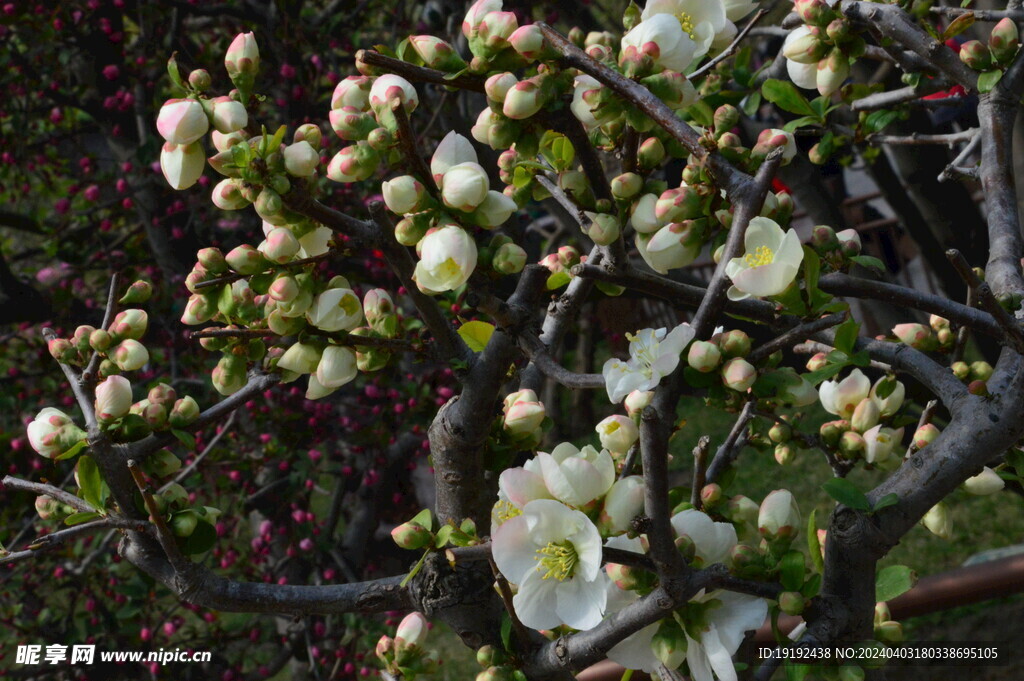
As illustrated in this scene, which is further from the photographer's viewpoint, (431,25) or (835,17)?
(431,25)

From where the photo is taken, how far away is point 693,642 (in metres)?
0.79

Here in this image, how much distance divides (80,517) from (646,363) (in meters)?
0.63

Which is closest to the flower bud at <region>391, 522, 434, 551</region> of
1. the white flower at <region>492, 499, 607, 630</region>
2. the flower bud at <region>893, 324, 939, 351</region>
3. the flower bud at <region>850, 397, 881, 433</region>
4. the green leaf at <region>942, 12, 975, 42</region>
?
the white flower at <region>492, 499, 607, 630</region>

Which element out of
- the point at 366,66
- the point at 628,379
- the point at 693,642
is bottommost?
the point at 693,642

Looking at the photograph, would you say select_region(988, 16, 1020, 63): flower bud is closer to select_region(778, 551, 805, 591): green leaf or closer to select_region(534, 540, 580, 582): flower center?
select_region(778, 551, 805, 591): green leaf

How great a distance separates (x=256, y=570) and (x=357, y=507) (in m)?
0.36

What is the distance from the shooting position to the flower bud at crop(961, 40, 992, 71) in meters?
1.12

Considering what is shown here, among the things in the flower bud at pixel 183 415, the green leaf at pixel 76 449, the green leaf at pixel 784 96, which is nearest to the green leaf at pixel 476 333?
the flower bud at pixel 183 415

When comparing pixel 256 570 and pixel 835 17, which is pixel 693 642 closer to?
pixel 835 17

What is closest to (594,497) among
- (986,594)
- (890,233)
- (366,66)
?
(366,66)

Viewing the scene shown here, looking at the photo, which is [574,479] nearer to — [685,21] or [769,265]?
[769,265]

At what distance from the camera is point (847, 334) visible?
836 millimetres

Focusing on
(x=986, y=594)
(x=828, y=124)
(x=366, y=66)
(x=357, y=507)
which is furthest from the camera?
(x=357, y=507)

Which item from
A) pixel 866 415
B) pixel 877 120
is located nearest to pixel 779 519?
pixel 866 415
